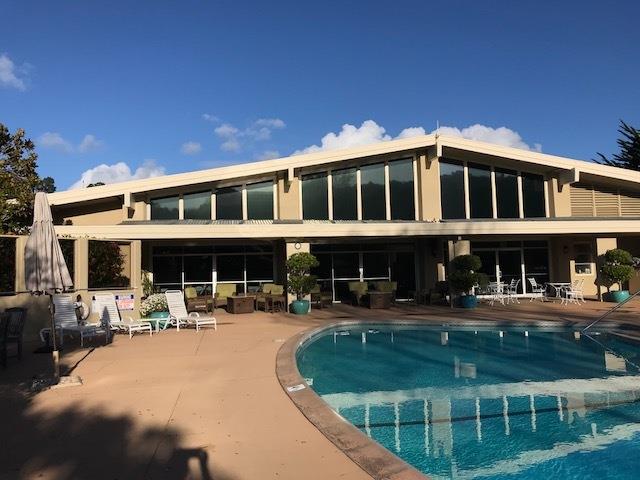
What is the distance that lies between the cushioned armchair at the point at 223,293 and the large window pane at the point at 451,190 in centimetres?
870

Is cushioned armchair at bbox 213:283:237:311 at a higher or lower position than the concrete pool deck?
higher

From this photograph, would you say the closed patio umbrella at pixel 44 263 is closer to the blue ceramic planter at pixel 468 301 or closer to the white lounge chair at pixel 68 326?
the white lounge chair at pixel 68 326

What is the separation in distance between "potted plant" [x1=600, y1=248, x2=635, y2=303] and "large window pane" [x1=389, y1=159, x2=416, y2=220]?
23.2 ft

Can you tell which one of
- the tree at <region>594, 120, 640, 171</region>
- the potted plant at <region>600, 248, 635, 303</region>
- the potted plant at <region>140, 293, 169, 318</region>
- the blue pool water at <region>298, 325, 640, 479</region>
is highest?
the tree at <region>594, 120, 640, 171</region>

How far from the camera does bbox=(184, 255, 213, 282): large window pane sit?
60.7ft

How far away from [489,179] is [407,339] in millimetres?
10399

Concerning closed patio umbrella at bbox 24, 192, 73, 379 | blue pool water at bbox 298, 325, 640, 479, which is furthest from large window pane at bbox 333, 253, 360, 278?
closed patio umbrella at bbox 24, 192, 73, 379

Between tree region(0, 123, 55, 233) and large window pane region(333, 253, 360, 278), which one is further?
large window pane region(333, 253, 360, 278)

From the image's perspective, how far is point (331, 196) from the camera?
747 inches

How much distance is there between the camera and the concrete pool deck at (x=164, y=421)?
4109 millimetres

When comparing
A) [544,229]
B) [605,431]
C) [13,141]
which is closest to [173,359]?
[605,431]

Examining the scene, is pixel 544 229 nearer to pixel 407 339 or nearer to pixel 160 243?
pixel 407 339

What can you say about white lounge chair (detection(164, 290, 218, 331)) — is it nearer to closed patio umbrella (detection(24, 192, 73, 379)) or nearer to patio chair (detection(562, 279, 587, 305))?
closed patio umbrella (detection(24, 192, 73, 379))

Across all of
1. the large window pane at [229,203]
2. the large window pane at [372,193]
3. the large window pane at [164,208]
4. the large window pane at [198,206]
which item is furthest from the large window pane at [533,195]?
the large window pane at [164,208]
